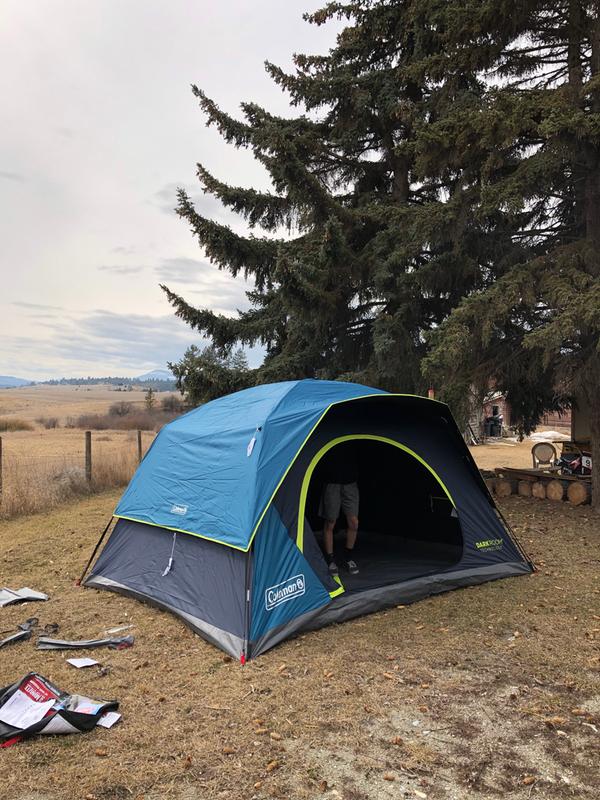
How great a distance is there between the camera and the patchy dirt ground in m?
3.02

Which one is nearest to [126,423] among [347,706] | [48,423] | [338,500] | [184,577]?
[48,423]

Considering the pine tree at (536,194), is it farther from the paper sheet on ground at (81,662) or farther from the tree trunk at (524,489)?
the paper sheet on ground at (81,662)

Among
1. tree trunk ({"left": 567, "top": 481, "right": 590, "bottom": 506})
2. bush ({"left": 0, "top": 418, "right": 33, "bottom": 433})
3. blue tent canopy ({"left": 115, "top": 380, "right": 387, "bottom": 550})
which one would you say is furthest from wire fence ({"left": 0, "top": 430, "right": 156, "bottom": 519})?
bush ({"left": 0, "top": 418, "right": 33, "bottom": 433})

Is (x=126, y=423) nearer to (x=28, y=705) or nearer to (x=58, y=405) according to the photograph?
(x=28, y=705)

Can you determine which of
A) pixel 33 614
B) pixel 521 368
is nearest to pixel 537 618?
pixel 33 614

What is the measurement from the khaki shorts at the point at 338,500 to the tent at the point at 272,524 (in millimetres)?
655

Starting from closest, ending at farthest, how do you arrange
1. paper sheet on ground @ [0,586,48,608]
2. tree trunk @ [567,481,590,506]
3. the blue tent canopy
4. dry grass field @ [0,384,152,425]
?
the blue tent canopy
paper sheet on ground @ [0,586,48,608]
tree trunk @ [567,481,590,506]
dry grass field @ [0,384,152,425]

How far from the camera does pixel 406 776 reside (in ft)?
9.96

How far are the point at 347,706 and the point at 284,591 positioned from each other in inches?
45.7

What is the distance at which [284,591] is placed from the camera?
475 centimetres

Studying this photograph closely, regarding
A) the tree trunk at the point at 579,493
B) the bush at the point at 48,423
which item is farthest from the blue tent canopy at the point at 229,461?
the bush at the point at 48,423

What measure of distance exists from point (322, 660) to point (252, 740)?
1059mm

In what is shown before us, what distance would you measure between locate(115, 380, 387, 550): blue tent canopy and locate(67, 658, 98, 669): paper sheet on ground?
124 centimetres

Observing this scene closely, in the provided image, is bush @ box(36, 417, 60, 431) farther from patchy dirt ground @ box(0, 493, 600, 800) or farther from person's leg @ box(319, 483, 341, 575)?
patchy dirt ground @ box(0, 493, 600, 800)
